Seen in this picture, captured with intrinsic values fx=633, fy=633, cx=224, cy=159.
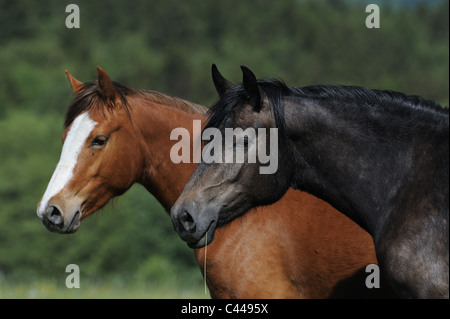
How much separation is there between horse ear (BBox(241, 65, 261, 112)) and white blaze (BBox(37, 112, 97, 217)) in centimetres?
172

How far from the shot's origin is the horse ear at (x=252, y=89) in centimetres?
432

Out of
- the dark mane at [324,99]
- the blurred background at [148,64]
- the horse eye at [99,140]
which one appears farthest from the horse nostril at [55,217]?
the blurred background at [148,64]

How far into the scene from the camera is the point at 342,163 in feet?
14.4

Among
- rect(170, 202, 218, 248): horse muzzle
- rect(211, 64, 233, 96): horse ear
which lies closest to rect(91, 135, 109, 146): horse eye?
rect(211, 64, 233, 96): horse ear

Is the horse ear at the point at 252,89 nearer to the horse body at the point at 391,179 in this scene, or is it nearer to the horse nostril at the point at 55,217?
the horse body at the point at 391,179

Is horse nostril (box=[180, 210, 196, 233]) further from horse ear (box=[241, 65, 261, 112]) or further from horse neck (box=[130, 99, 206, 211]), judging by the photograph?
horse neck (box=[130, 99, 206, 211])

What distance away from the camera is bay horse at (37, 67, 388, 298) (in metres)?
5.34

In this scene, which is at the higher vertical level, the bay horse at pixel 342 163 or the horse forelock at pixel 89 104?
the horse forelock at pixel 89 104

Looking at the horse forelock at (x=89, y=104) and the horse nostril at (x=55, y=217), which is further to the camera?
the horse forelock at (x=89, y=104)

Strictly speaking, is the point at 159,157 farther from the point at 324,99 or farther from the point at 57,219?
the point at 324,99

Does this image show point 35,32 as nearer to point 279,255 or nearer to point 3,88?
point 3,88

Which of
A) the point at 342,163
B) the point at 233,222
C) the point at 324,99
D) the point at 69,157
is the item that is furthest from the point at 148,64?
the point at 342,163

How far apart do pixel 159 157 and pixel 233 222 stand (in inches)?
36.7

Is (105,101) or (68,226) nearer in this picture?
(68,226)
